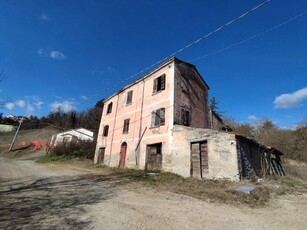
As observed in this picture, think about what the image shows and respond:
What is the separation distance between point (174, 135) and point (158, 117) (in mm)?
2598

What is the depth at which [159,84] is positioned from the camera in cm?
1719

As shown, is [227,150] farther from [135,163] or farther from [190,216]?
[135,163]

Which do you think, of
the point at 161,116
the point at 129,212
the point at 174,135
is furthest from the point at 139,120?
the point at 129,212

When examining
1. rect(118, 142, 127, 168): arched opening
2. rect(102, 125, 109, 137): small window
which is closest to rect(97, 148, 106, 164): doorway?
rect(102, 125, 109, 137): small window

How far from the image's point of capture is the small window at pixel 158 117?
50.4 ft

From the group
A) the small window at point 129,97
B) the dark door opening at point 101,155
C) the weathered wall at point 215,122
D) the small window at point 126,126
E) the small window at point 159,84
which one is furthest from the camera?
the dark door opening at point 101,155

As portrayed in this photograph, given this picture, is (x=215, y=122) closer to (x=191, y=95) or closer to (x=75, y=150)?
(x=191, y=95)

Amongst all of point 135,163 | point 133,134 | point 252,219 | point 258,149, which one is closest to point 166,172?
point 135,163

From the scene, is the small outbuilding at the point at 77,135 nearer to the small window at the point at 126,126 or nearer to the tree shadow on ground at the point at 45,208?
the small window at the point at 126,126

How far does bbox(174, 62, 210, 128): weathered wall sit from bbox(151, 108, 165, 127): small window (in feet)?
4.01

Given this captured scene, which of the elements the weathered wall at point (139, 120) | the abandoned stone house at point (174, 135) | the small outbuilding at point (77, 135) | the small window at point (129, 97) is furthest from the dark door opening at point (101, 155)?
the small outbuilding at point (77, 135)

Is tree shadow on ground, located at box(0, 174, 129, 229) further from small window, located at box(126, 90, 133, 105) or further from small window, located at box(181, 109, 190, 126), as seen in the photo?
small window, located at box(126, 90, 133, 105)

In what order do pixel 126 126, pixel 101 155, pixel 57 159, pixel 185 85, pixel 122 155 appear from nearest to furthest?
pixel 185 85, pixel 122 155, pixel 126 126, pixel 101 155, pixel 57 159

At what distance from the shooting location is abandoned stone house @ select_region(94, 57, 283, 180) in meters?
11.3
